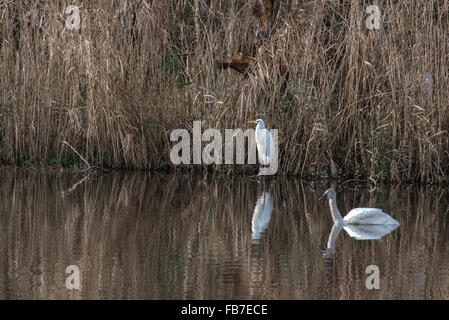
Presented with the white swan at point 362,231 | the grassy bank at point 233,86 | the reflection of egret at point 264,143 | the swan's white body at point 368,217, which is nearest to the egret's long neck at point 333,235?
the white swan at point 362,231

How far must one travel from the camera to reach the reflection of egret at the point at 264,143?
34.4 ft

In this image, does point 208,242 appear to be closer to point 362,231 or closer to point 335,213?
point 335,213

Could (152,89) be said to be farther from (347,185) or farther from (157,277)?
(157,277)

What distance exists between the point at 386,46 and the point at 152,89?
321 cm

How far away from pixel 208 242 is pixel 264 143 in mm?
3820

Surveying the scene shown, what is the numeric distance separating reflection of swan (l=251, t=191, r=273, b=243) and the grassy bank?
4.62 ft

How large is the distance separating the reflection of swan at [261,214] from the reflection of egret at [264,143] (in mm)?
774

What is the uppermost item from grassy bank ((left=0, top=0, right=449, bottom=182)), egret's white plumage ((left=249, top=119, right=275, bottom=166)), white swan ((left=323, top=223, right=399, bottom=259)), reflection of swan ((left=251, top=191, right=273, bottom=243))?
grassy bank ((left=0, top=0, right=449, bottom=182))

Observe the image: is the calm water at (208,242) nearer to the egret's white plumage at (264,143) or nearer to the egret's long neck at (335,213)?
the egret's long neck at (335,213)

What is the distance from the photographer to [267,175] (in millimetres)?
11297

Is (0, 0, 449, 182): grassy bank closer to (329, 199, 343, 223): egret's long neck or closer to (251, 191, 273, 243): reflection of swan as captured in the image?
(251, 191, 273, 243): reflection of swan

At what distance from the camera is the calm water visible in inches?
205

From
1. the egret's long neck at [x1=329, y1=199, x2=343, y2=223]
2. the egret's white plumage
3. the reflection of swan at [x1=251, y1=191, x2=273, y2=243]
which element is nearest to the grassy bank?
the egret's white plumage
